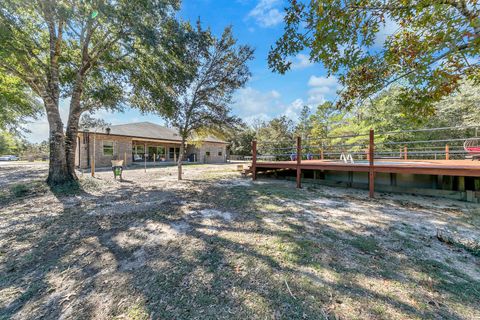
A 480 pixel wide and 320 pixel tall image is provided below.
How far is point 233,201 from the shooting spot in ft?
17.0

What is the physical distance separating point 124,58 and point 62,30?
6.03ft

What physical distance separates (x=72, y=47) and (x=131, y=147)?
32.4ft

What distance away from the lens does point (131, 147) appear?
17109mm

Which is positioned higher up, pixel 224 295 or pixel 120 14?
pixel 120 14

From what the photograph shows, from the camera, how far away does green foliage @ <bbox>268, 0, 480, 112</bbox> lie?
251 centimetres

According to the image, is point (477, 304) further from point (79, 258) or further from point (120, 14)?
point (120, 14)

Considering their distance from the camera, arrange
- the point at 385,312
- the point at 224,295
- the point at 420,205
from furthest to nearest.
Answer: the point at 420,205 → the point at 224,295 → the point at 385,312

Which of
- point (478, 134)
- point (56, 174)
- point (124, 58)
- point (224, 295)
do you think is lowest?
point (224, 295)

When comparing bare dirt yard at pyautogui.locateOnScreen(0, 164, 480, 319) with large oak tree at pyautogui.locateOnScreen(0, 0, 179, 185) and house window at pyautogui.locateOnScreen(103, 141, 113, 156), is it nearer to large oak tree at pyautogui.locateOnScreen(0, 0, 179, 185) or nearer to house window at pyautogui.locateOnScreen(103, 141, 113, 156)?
large oak tree at pyautogui.locateOnScreen(0, 0, 179, 185)

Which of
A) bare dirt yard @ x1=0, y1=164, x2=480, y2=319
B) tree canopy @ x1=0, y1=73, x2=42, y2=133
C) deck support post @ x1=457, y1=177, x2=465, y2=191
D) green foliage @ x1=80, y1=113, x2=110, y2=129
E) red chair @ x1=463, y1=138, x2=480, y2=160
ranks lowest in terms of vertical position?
bare dirt yard @ x1=0, y1=164, x2=480, y2=319

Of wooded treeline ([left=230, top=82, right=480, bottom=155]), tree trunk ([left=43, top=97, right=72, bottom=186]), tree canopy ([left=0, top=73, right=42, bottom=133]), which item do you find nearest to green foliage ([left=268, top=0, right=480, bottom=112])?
wooded treeline ([left=230, top=82, right=480, bottom=155])

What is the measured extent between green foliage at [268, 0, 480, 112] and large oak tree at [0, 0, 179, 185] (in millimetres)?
4781

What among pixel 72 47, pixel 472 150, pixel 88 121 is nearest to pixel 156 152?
pixel 88 121

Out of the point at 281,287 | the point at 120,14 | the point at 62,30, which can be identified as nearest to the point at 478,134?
the point at 281,287
